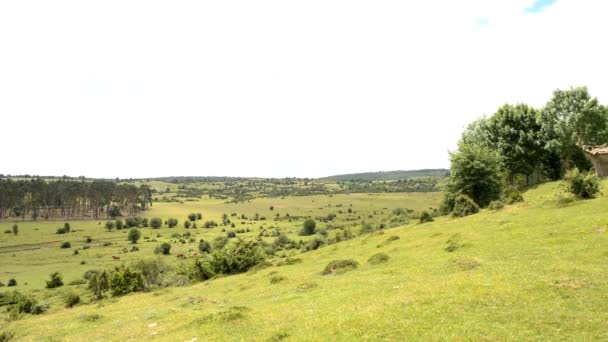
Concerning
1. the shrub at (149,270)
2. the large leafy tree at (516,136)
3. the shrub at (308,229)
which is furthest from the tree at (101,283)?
the shrub at (308,229)

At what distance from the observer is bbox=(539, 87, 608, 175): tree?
57438 millimetres

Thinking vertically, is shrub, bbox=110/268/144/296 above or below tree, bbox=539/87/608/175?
below

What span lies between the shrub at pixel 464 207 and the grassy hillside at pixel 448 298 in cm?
1424

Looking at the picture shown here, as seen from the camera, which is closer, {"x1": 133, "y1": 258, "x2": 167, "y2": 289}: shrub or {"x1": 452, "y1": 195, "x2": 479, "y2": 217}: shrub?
{"x1": 452, "y1": 195, "x2": 479, "y2": 217}: shrub

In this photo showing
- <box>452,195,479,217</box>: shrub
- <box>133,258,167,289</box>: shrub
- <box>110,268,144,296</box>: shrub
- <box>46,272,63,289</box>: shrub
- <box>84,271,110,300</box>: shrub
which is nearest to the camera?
<box>452,195,479,217</box>: shrub

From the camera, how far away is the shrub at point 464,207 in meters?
52.9

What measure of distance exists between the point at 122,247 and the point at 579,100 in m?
153

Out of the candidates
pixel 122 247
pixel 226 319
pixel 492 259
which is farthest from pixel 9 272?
pixel 492 259

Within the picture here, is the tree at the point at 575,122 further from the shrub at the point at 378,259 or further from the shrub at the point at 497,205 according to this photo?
the shrub at the point at 378,259

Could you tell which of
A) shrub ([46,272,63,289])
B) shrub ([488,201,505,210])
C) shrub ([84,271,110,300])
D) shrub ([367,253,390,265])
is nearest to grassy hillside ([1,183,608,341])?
shrub ([367,253,390,265])

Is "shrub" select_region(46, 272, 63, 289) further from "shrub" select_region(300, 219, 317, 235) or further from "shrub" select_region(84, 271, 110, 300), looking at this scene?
"shrub" select_region(300, 219, 317, 235)

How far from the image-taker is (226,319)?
2217cm

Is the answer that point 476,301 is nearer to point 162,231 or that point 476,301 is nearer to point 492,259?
point 492,259

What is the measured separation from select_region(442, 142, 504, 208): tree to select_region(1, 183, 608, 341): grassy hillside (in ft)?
63.6
